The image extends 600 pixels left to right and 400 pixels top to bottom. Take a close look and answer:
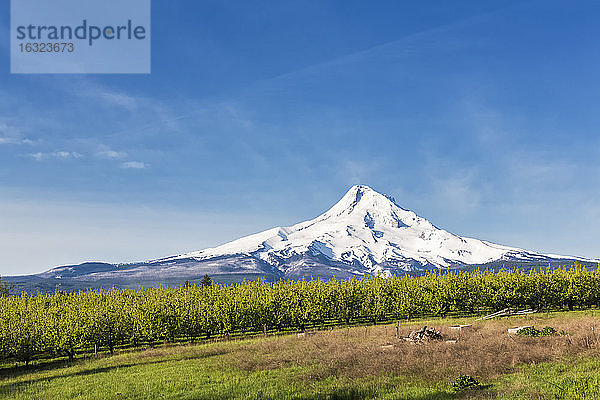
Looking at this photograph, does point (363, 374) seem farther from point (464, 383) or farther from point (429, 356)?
point (464, 383)

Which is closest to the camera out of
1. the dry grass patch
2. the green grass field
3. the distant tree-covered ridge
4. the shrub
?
the shrub

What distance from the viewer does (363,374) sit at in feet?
83.5

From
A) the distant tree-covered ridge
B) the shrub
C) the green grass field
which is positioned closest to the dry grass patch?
the green grass field

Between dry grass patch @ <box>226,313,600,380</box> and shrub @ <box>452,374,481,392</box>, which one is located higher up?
shrub @ <box>452,374,481,392</box>

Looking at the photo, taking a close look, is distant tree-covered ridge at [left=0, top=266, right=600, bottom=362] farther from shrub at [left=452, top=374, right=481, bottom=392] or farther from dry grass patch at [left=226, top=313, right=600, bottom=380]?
shrub at [left=452, top=374, right=481, bottom=392]

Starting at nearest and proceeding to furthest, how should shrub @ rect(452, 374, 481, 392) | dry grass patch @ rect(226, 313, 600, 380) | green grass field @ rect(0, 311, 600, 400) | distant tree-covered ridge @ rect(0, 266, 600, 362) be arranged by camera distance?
shrub @ rect(452, 374, 481, 392), green grass field @ rect(0, 311, 600, 400), dry grass patch @ rect(226, 313, 600, 380), distant tree-covered ridge @ rect(0, 266, 600, 362)

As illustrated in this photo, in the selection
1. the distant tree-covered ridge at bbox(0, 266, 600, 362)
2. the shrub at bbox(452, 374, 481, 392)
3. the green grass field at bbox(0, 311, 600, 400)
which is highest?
the shrub at bbox(452, 374, 481, 392)

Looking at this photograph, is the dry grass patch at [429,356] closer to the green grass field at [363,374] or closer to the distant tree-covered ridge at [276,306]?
the green grass field at [363,374]

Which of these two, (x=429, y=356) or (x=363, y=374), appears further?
(x=429, y=356)

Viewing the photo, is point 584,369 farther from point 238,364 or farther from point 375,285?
point 375,285

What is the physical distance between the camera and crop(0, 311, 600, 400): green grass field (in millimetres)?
21125

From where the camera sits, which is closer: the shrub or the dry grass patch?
the shrub

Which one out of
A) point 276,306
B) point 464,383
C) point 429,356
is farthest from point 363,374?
point 276,306

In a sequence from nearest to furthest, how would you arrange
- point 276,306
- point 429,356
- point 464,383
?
point 464,383, point 429,356, point 276,306
